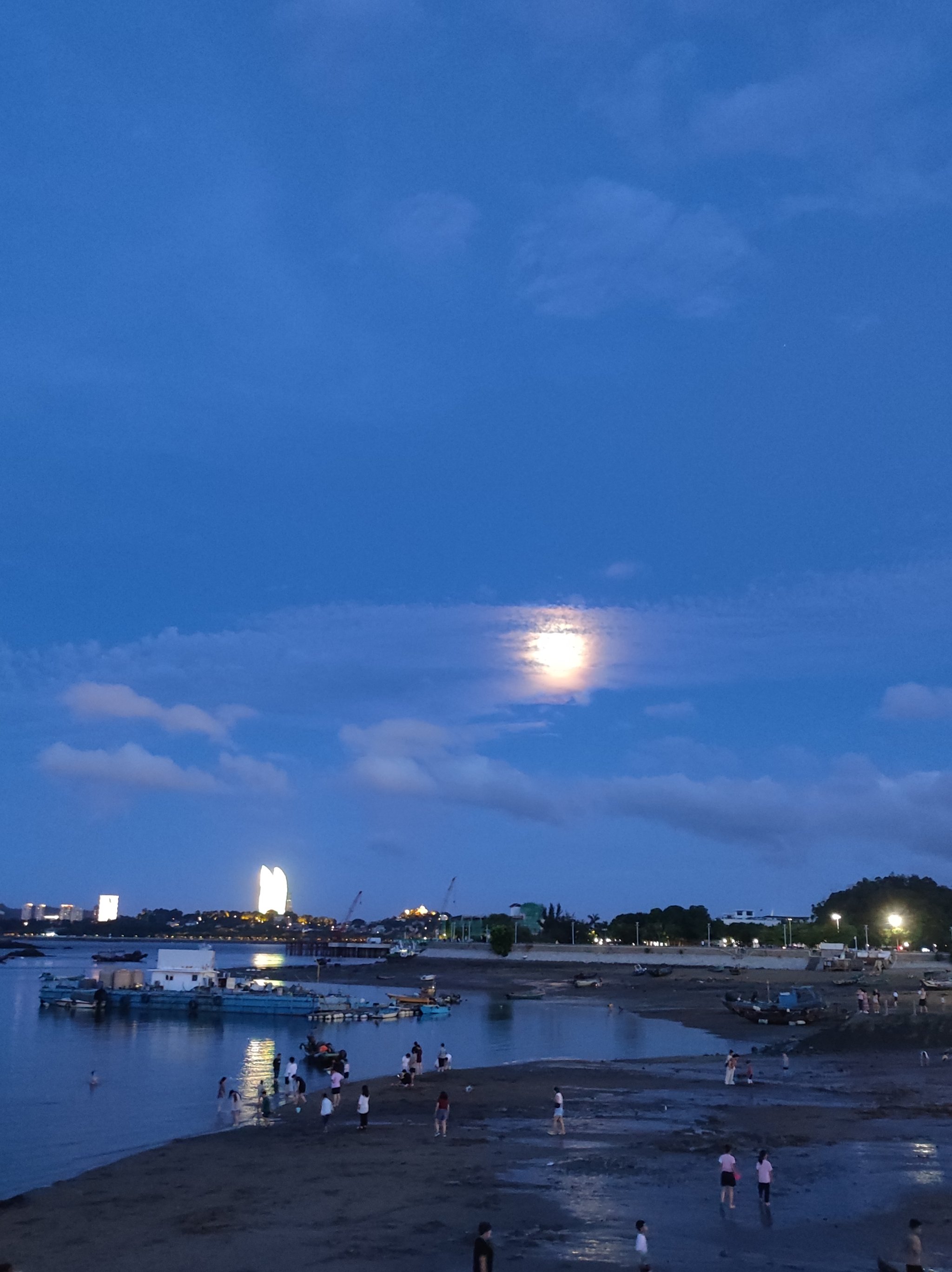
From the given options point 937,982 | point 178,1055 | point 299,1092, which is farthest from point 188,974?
point 937,982

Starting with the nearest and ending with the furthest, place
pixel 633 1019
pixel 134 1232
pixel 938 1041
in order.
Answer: pixel 134 1232 < pixel 938 1041 < pixel 633 1019

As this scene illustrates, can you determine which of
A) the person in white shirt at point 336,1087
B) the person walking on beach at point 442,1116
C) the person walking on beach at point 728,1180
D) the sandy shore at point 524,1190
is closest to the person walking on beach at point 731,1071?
the sandy shore at point 524,1190

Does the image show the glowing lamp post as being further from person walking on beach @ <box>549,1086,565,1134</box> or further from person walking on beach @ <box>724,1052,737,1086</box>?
person walking on beach @ <box>549,1086,565,1134</box>

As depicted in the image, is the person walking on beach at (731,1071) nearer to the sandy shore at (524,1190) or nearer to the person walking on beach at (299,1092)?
the sandy shore at (524,1190)

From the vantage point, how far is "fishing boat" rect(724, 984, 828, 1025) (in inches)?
3250

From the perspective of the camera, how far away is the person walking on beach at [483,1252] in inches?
783

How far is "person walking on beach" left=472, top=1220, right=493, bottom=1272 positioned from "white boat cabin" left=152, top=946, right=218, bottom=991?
97515 mm

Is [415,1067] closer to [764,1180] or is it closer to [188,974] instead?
[764,1180]

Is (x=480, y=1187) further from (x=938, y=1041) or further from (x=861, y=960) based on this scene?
(x=861, y=960)

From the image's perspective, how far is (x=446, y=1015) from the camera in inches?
4099

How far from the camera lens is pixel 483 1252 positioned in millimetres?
19969

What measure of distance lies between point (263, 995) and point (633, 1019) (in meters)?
37.8

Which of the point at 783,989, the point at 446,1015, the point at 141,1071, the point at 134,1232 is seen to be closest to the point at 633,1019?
the point at 446,1015

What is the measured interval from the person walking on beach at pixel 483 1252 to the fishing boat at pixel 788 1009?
69294 mm
